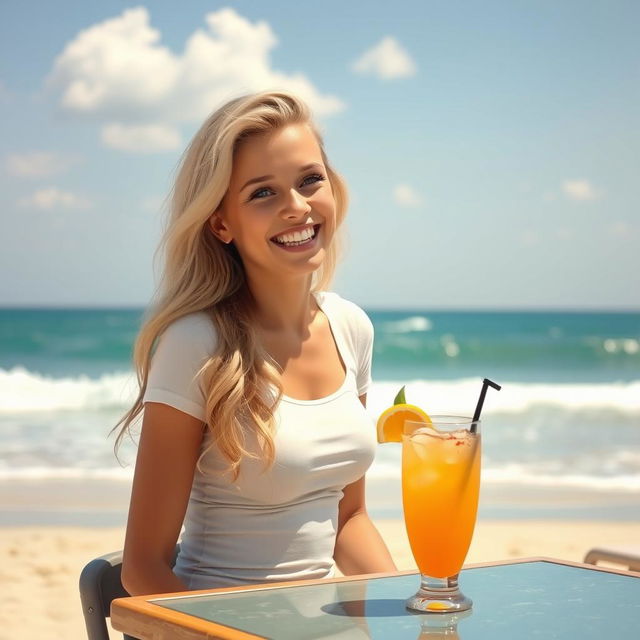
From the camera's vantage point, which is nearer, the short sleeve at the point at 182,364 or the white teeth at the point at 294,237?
the short sleeve at the point at 182,364

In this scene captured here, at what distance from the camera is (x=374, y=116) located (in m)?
28.9

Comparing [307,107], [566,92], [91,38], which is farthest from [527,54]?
[307,107]

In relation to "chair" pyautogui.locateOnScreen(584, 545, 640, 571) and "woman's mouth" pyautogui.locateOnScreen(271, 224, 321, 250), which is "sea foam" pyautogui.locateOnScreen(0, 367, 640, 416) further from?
"woman's mouth" pyautogui.locateOnScreen(271, 224, 321, 250)

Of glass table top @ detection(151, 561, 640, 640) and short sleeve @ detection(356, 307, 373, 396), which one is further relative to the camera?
short sleeve @ detection(356, 307, 373, 396)

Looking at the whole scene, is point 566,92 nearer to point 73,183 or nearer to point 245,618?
point 73,183

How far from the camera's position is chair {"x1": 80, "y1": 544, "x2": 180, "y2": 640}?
1.80 meters

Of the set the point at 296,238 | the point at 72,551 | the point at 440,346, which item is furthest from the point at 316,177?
the point at 440,346

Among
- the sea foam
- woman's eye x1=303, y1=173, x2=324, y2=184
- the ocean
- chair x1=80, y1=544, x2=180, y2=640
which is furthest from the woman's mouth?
the sea foam

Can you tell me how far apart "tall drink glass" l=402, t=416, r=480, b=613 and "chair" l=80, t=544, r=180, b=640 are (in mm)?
616

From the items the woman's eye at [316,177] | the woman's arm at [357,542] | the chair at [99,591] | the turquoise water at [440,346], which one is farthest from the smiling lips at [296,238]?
the turquoise water at [440,346]

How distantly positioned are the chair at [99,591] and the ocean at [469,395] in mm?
1466

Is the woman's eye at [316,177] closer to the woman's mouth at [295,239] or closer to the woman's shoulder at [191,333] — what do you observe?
the woman's mouth at [295,239]

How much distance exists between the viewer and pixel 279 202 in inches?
80.9

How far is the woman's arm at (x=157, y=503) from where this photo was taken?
1.81 metres
